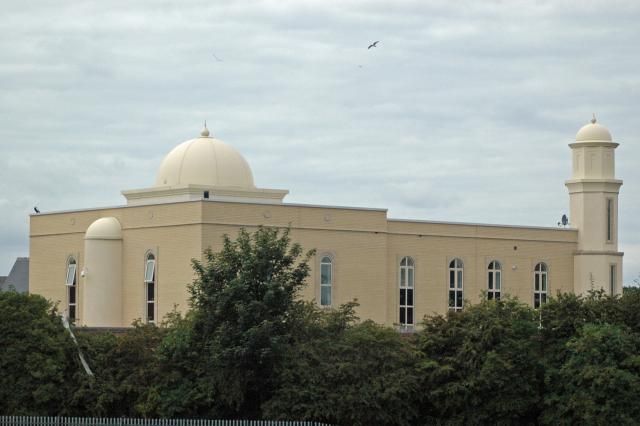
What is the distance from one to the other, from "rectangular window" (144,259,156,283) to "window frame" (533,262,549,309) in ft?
60.5

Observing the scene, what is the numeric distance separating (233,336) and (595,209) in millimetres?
30660

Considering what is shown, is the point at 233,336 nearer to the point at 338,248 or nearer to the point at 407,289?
the point at 338,248

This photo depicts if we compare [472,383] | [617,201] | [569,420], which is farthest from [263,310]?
[617,201]

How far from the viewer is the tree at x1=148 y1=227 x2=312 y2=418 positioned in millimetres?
44969

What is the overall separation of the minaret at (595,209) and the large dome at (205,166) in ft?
53.3

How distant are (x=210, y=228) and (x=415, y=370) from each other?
662 inches

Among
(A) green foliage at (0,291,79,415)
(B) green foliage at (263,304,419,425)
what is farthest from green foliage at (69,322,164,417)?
(B) green foliage at (263,304,419,425)

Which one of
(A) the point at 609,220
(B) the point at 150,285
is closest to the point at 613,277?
(A) the point at 609,220

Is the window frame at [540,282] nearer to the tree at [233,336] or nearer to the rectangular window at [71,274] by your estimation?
the rectangular window at [71,274]

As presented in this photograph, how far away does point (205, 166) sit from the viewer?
6544 cm

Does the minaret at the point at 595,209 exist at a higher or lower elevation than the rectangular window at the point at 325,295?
higher

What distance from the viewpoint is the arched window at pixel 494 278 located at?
68625 mm

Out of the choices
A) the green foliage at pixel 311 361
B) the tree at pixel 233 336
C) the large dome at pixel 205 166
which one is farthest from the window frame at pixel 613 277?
the tree at pixel 233 336

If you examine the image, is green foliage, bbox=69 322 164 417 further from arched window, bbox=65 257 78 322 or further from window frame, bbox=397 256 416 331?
window frame, bbox=397 256 416 331
